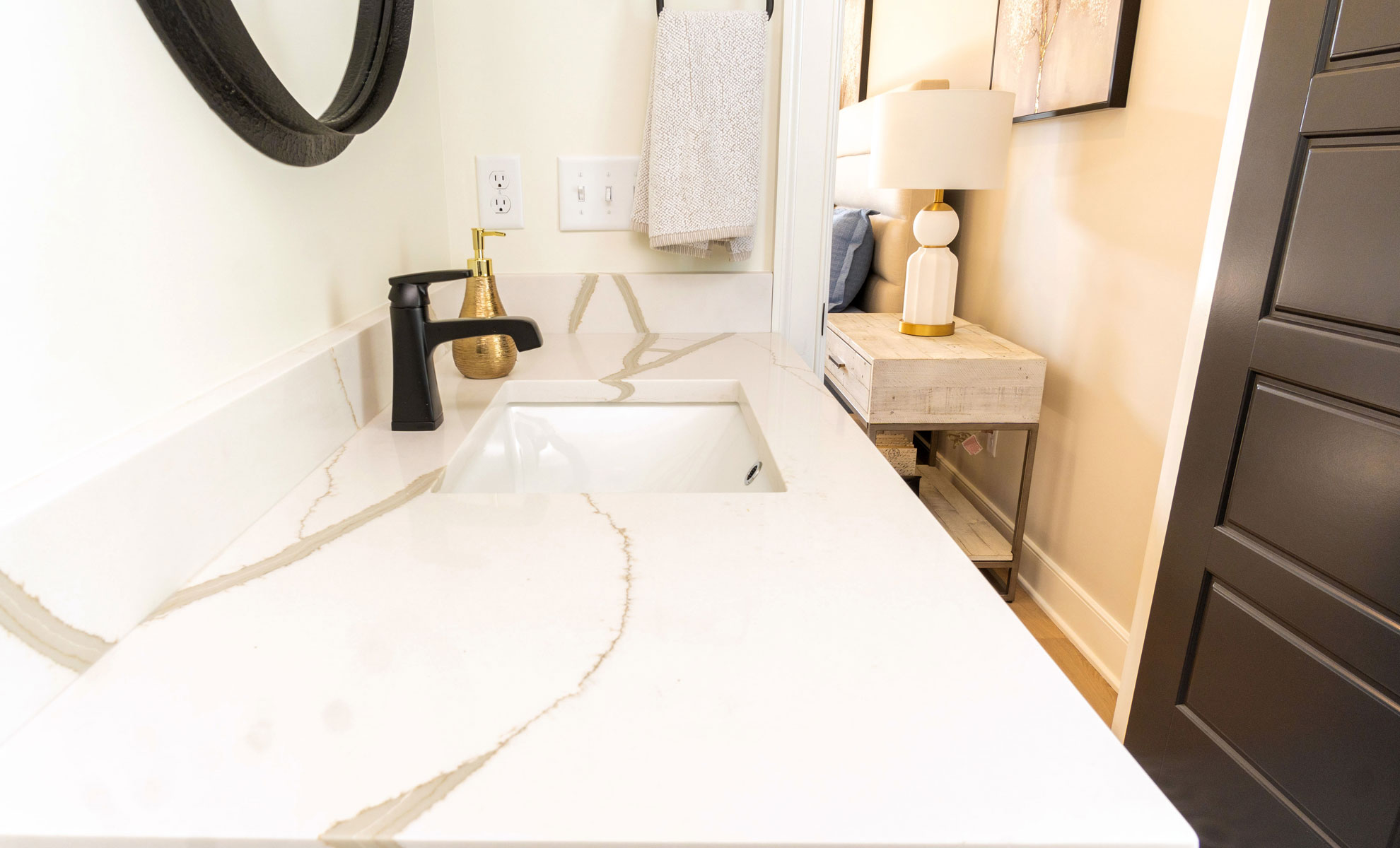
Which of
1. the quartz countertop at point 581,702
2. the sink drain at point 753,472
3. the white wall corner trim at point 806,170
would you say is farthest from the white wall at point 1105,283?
the quartz countertop at point 581,702

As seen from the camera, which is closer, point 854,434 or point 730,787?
point 730,787

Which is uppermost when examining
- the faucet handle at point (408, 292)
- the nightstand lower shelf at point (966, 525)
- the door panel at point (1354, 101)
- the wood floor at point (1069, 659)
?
the door panel at point (1354, 101)

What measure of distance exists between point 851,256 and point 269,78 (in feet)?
8.42

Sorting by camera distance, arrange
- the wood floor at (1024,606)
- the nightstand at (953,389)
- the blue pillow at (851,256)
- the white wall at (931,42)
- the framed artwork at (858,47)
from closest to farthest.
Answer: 1. the wood floor at (1024,606)
2. the nightstand at (953,389)
3. the white wall at (931,42)
4. the blue pillow at (851,256)
5. the framed artwork at (858,47)

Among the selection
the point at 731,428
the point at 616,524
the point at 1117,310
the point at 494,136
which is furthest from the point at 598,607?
the point at 1117,310

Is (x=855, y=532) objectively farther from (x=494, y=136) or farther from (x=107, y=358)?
(x=494, y=136)

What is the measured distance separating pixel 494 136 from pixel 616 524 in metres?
0.83

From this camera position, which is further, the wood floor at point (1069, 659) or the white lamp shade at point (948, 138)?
the white lamp shade at point (948, 138)

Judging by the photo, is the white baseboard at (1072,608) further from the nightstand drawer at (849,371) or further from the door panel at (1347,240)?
the door panel at (1347,240)

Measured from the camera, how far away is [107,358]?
18.7 inches

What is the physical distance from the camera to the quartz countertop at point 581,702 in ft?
1.07

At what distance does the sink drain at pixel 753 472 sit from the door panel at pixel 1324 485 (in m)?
0.84

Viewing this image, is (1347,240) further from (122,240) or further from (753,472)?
(122,240)

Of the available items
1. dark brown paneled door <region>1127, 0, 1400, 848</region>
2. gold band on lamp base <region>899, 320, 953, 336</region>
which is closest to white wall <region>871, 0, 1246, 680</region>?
gold band on lamp base <region>899, 320, 953, 336</region>
